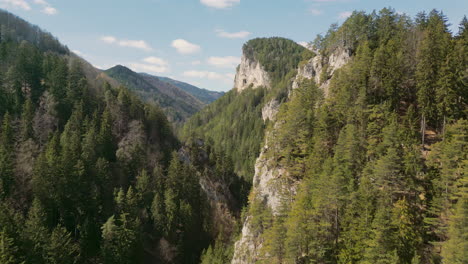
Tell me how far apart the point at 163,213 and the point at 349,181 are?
4251cm

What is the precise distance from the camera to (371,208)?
3597 cm

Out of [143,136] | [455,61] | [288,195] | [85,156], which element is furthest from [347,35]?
[85,156]

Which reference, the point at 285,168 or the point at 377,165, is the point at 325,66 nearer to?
the point at 285,168

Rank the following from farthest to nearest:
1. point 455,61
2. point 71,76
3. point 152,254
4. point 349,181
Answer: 1. point 71,76
2. point 152,254
3. point 455,61
4. point 349,181

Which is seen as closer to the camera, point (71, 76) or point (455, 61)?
point (455, 61)

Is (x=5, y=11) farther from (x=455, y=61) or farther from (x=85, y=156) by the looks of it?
(x=455, y=61)

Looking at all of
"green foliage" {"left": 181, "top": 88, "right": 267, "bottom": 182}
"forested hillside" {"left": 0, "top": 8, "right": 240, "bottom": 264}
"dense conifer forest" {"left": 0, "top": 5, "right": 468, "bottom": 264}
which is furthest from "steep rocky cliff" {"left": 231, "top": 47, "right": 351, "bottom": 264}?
"green foliage" {"left": 181, "top": 88, "right": 267, "bottom": 182}

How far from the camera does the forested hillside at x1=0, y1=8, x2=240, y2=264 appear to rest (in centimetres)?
5297

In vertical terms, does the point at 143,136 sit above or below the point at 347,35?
below

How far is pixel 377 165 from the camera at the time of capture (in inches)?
1522

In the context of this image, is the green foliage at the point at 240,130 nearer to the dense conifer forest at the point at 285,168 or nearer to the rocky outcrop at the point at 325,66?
the dense conifer forest at the point at 285,168

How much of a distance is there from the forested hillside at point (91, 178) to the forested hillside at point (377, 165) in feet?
66.1

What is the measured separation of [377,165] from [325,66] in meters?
38.6

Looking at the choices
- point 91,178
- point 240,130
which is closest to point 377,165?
point 91,178
